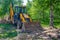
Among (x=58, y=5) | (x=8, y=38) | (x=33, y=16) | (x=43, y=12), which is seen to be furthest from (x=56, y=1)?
(x=8, y=38)

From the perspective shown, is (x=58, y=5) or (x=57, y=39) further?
(x=58, y=5)

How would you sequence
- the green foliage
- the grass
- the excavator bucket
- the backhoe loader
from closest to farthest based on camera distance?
the grass → the excavator bucket → the backhoe loader → the green foliage

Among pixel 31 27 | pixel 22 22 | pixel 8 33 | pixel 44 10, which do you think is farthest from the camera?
pixel 44 10

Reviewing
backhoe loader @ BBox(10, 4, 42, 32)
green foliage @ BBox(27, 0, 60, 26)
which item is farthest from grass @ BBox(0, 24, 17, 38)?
green foliage @ BBox(27, 0, 60, 26)

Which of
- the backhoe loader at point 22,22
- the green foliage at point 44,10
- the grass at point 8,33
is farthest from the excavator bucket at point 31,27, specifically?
the green foliage at point 44,10

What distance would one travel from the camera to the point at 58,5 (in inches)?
456

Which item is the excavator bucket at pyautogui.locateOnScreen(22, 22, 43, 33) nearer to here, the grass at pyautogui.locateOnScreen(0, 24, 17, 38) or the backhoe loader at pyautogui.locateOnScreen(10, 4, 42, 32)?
the backhoe loader at pyautogui.locateOnScreen(10, 4, 42, 32)

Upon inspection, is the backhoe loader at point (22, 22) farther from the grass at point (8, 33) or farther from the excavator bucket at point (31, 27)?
the grass at point (8, 33)

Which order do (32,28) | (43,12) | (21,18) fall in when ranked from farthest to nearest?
(43,12)
(21,18)
(32,28)

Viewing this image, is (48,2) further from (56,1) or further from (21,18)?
(21,18)

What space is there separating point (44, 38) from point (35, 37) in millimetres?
454

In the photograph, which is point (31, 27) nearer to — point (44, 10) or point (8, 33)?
point (8, 33)

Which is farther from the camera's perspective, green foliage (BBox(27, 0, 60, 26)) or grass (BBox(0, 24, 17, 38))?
green foliage (BBox(27, 0, 60, 26))

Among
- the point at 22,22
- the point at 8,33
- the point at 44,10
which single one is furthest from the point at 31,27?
the point at 44,10
